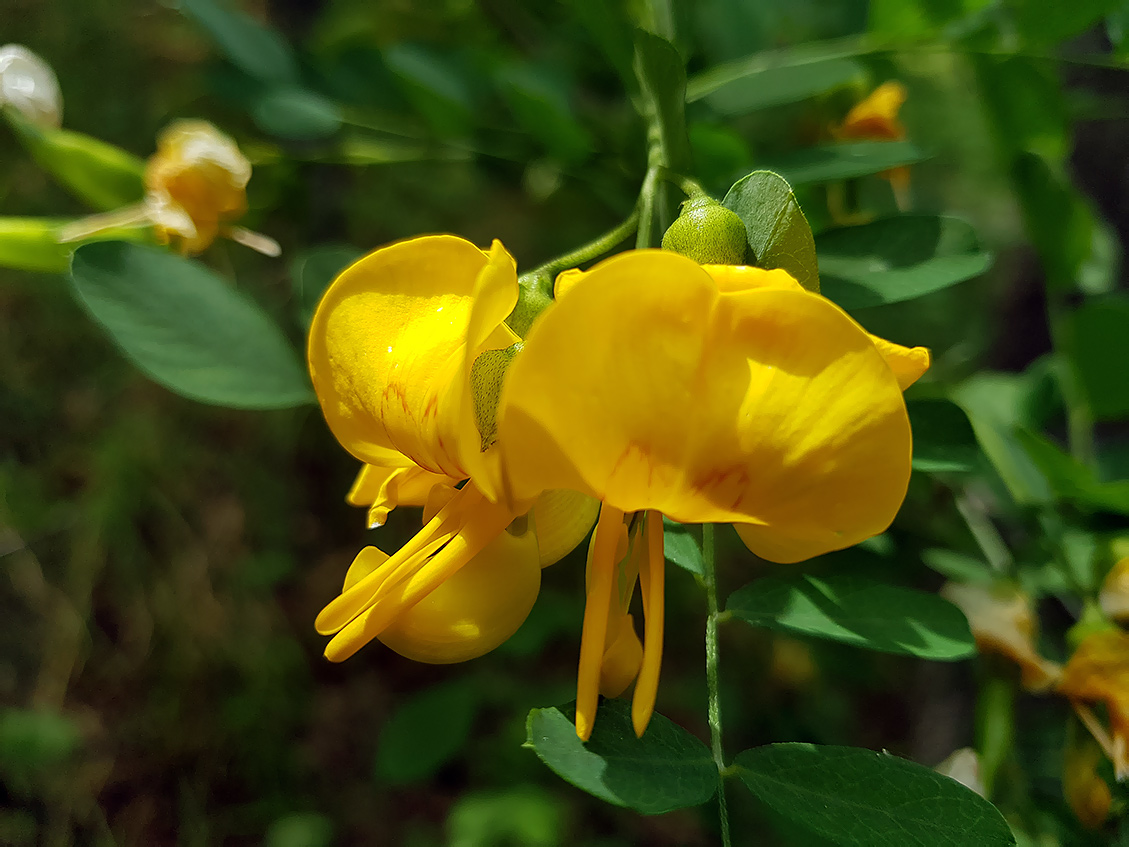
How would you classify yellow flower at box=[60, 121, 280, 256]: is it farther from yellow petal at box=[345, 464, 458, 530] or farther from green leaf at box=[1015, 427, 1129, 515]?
green leaf at box=[1015, 427, 1129, 515]

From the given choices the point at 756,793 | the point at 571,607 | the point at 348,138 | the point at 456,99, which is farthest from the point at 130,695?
the point at 756,793

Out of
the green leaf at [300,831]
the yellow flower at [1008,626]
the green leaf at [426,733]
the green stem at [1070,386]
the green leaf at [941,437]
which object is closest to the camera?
the green leaf at [941,437]

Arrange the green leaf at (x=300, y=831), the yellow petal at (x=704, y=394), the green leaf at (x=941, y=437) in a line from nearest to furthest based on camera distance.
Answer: the yellow petal at (x=704, y=394)
the green leaf at (x=941, y=437)
the green leaf at (x=300, y=831)

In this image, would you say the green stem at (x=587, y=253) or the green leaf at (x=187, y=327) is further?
the green leaf at (x=187, y=327)

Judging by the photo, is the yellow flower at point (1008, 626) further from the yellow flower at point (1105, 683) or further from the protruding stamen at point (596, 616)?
the protruding stamen at point (596, 616)

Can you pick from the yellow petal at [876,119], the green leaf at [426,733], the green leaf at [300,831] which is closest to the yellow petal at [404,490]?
the yellow petal at [876,119]

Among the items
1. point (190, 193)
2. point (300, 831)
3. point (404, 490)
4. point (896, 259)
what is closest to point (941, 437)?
point (896, 259)

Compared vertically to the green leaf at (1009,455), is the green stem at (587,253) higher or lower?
higher

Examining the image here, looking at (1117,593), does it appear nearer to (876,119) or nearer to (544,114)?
(876,119)
